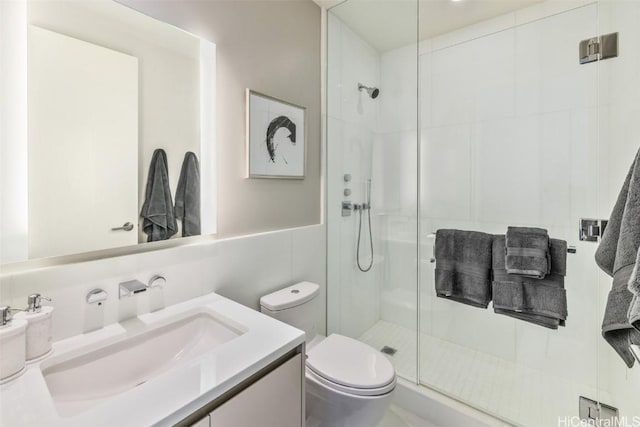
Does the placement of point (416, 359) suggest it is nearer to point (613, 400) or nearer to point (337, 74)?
point (613, 400)

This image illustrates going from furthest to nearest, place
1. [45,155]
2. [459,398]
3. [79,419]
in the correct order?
[459,398]
[45,155]
[79,419]

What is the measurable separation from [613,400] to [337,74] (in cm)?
244

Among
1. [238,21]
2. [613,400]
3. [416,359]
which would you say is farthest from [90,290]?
[613,400]

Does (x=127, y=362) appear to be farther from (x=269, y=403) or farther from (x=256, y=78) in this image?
(x=256, y=78)

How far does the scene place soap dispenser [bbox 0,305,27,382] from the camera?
68cm

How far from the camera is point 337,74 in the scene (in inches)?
81.7

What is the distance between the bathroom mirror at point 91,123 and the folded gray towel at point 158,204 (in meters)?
0.02

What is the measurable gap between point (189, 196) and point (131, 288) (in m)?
0.44

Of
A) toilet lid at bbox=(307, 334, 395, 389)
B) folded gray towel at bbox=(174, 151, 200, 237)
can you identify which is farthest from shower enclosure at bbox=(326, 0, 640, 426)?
folded gray towel at bbox=(174, 151, 200, 237)

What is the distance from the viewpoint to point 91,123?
3.25ft

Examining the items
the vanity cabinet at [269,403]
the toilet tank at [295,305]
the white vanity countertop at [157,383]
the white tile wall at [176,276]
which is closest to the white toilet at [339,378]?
the toilet tank at [295,305]

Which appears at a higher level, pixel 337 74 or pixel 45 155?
pixel 337 74

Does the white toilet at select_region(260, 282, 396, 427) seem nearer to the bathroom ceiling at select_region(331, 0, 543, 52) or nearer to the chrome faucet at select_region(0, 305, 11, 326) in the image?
the chrome faucet at select_region(0, 305, 11, 326)

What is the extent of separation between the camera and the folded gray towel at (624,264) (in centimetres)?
78
